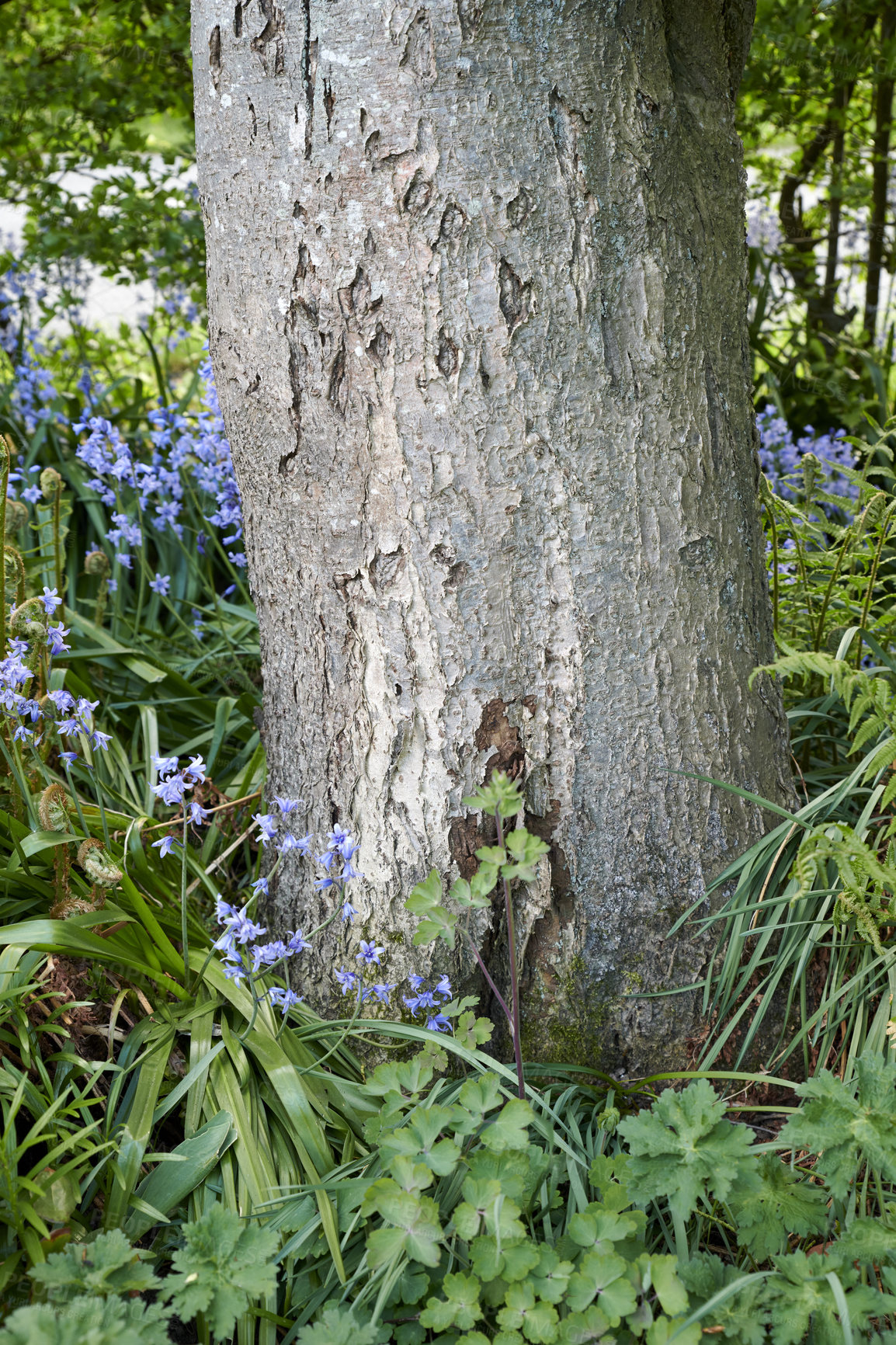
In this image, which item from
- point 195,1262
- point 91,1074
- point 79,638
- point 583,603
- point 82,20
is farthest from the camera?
point 82,20

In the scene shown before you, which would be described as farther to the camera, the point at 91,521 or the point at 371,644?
the point at 91,521

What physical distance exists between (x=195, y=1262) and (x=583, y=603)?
1.05 m

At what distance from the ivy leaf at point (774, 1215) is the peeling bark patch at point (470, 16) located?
5.35 ft

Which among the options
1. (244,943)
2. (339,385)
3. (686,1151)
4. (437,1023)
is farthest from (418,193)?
(686,1151)

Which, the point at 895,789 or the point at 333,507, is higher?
the point at 333,507

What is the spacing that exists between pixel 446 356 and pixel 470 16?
48 centimetres

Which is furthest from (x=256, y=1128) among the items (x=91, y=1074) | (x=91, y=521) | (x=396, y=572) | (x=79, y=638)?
(x=91, y=521)

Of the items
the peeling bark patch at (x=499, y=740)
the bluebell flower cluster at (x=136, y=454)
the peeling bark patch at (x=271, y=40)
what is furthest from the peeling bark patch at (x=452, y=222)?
the bluebell flower cluster at (x=136, y=454)

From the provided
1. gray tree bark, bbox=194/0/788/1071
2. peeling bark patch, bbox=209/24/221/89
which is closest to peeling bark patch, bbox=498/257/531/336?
gray tree bark, bbox=194/0/788/1071

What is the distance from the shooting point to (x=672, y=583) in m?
1.65

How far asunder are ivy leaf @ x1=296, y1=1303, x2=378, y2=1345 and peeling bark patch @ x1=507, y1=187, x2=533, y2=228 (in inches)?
57.8

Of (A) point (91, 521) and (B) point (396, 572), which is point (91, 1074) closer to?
(B) point (396, 572)

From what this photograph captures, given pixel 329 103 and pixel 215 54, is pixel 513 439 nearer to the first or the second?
pixel 329 103

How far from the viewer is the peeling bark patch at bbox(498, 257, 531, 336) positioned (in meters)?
1.51
